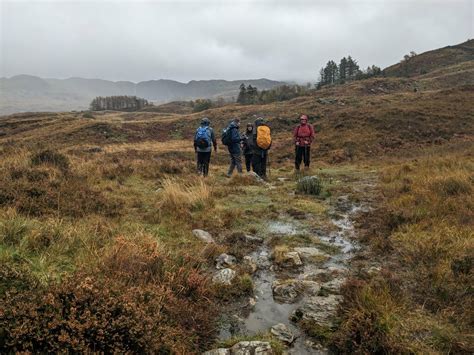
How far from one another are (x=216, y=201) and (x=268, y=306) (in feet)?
16.6

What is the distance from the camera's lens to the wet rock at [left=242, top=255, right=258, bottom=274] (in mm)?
5508

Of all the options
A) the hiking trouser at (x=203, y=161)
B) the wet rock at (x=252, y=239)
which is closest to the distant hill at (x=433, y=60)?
the hiking trouser at (x=203, y=161)

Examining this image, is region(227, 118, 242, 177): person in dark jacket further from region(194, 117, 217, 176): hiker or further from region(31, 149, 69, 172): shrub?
region(31, 149, 69, 172): shrub

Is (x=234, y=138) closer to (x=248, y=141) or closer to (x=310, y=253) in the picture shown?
(x=248, y=141)

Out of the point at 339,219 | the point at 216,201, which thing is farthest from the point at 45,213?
the point at 339,219

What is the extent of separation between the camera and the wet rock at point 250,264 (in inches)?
217

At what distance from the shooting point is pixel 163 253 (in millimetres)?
Result: 5090

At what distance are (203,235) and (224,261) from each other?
1.19 meters

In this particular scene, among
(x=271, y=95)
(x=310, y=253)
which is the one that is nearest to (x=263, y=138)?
(x=310, y=253)

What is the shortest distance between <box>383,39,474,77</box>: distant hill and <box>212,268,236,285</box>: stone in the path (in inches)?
3283

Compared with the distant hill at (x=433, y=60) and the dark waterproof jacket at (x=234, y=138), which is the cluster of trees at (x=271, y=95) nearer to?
the distant hill at (x=433, y=60)

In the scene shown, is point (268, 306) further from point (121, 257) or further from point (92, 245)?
point (92, 245)

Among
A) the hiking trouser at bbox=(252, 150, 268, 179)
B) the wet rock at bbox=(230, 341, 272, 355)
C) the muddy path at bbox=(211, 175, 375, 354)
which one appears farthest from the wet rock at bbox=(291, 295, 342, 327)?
the hiking trouser at bbox=(252, 150, 268, 179)

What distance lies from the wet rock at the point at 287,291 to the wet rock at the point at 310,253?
3.35ft
